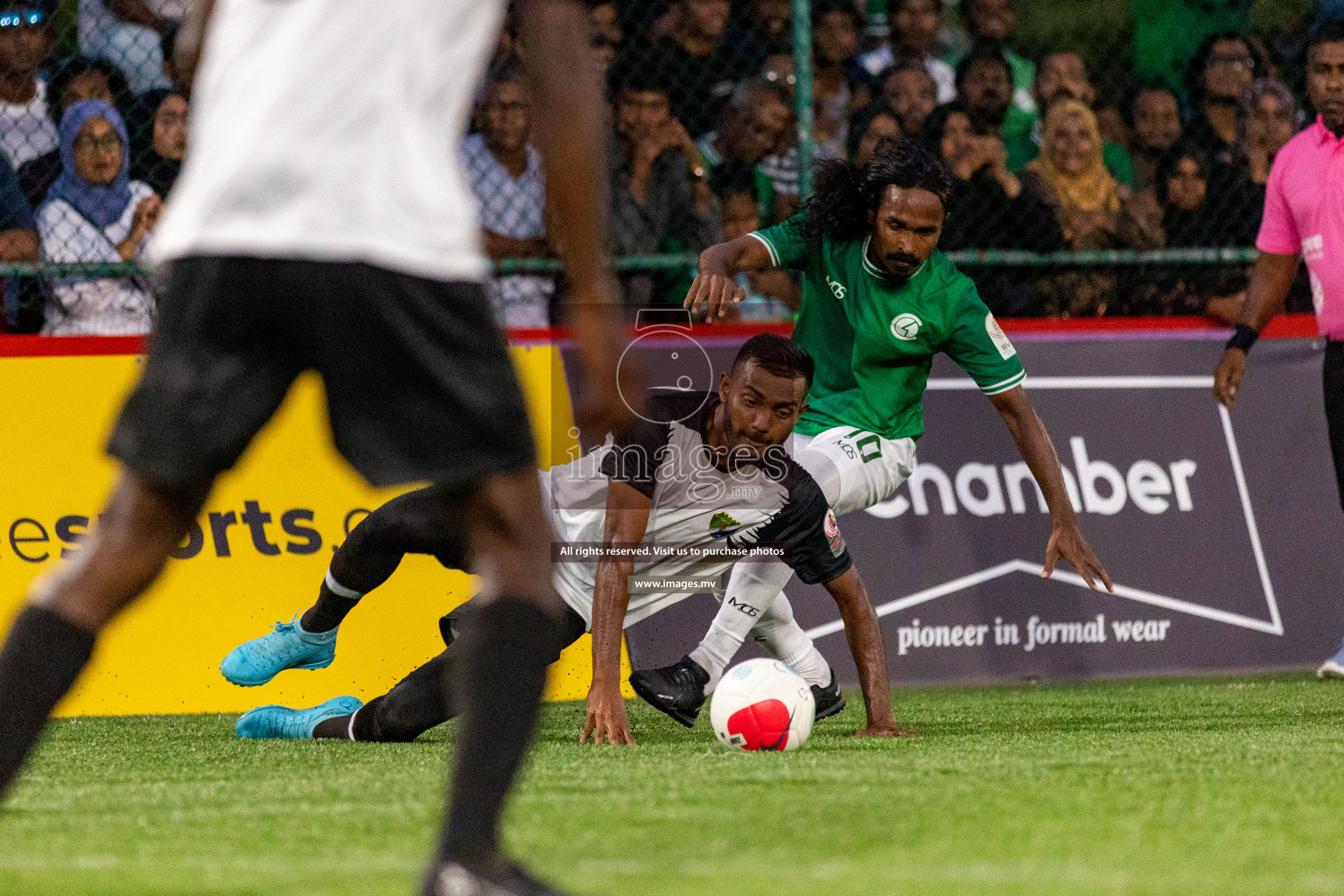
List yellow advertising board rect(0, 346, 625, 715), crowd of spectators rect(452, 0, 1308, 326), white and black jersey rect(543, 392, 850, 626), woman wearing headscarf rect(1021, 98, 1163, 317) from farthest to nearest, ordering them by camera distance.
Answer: woman wearing headscarf rect(1021, 98, 1163, 317) < crowd of spectators rect(452, 0, 1308, 326) < yellow advertising board rect(0, 346, 625, 715) < white and black jersey rect(543, 392, 850, 626)

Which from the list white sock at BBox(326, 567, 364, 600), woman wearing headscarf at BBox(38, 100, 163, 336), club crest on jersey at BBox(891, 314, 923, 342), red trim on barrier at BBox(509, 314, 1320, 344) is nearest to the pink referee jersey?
red trim on barrier at BBox(509, 314, 1320, 344)

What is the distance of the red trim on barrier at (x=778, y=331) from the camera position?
615 centimetres

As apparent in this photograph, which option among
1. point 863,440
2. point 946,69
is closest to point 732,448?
point 863,440

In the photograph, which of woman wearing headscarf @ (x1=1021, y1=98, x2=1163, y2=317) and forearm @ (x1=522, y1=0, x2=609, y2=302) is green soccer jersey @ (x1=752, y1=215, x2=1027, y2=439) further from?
forearm @ (x1=522, y1=0, x2=609, y2=302)

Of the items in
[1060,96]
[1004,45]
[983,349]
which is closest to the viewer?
[983,349]

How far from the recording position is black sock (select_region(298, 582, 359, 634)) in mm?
5211

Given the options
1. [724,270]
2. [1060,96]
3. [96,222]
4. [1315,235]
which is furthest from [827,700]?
[1060,96]

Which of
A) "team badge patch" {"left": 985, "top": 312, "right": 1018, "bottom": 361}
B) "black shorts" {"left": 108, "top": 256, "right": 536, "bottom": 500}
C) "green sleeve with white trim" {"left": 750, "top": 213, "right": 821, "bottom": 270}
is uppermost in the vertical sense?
"black shorts" {"left": 108, "top": 256, "right": 536, "bottom": 500}

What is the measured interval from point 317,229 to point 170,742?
3118 millimetres

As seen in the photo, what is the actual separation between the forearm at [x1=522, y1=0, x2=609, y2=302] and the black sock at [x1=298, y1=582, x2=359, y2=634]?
291cm

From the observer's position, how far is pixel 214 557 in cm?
617

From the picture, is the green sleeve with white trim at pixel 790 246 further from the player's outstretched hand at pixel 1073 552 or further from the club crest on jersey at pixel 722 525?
the player's outstretched hand at pixel 1073 552

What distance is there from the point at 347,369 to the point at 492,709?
0.52 m

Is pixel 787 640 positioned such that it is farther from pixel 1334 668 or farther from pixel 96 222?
pixel 96 222
